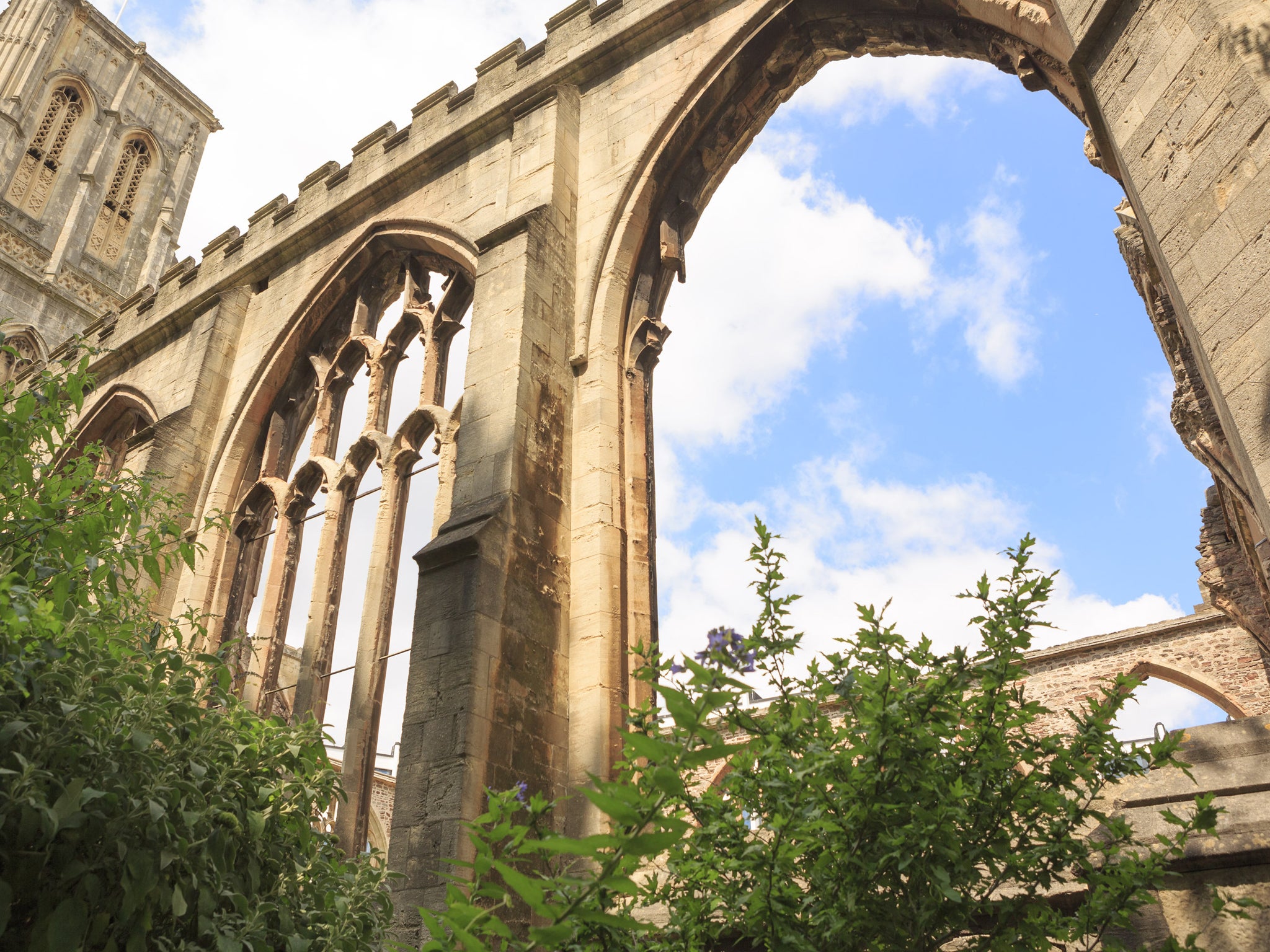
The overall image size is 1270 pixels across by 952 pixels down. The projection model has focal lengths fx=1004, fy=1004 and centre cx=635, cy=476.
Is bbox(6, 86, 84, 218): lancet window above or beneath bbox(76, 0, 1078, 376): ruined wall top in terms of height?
above

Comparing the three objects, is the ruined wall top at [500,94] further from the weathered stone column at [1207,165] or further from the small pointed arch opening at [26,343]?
the small pointed arch opening at [26,343]

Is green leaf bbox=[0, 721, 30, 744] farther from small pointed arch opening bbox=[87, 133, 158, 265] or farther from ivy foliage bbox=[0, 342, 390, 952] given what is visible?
small pointed arch opening bbox=[87, 133, 158, 265]

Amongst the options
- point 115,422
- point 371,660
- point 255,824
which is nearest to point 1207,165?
point 255,824

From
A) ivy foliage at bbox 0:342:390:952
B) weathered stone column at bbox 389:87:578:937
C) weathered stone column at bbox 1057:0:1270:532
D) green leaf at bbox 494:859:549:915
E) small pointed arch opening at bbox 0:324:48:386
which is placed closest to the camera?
green leaf at bbox 494:859:549:915

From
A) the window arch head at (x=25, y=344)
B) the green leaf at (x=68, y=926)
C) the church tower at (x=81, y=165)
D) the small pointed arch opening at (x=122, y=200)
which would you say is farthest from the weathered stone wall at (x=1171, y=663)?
the small pointed arch opening at (x=122, y=200)

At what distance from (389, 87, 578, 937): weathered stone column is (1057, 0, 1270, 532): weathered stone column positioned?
3496 millimetres

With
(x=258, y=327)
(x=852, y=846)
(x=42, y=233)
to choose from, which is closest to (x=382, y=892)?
(x=852, y=846)

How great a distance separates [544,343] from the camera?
6734 millimetres

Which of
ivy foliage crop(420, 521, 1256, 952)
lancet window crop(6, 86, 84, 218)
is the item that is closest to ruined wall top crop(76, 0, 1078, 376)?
ivy foliage crop(420, 521, 1256, 952)

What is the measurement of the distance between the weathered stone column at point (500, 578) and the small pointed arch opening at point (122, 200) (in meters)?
19.4

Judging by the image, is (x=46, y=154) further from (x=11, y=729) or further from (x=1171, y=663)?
(x=11, y=729)

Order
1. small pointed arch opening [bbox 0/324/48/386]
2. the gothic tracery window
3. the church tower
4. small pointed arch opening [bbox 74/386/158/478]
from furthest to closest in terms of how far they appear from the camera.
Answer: the church tower → small pointed arch opening [bbox 0/324/48/386] → the gothic tracery window → small pointed arch opening [bbox 74/386/158/478]

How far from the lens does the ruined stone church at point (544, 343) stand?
3404mm

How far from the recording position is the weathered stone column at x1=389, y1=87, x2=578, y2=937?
191 inches
